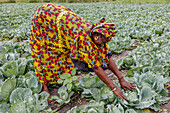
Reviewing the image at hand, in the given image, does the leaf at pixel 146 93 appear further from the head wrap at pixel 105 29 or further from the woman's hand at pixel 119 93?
the head wrap at pixel 105 29

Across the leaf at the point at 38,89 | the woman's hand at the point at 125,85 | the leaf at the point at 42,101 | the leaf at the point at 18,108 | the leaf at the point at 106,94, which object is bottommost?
the leaf at the point at 42,101

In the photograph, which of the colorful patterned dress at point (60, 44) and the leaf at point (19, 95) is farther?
the leaf at point (19, 95)

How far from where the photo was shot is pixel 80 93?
232cm

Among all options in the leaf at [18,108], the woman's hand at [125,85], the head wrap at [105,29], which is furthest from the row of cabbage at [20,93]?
the head wrap at [105,29]

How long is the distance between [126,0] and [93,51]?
65.4 feet

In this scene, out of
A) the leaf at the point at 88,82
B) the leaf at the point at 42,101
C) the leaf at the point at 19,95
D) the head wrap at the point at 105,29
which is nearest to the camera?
the head wrap at the point at 105,29

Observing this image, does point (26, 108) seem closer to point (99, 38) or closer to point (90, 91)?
point (90, 91)

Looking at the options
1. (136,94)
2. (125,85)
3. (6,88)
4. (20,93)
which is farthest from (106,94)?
(6,88)

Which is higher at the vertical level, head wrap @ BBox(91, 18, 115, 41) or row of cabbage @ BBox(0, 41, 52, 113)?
head wrap @ BBox(91, 18, 115, 41)

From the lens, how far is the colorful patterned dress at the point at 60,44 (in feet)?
5.44

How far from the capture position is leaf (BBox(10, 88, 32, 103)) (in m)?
1.99

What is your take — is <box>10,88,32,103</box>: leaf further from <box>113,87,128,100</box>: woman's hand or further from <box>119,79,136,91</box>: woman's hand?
<box>119,79,136,91</box>: woman's hand

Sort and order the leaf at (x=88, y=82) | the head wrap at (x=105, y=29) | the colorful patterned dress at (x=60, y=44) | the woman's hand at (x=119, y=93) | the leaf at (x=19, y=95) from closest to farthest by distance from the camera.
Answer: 1. the head wrap at (x=105, y=29)
2. the colorful patterned dress at (x=60, y=44)
3. the woman's hand at (x=119, y=93)
4. the leaf at (x=19, y=95)
5. the leaf at (x=88, y=82)

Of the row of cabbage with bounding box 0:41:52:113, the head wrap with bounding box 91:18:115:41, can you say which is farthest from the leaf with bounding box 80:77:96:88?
the head wrap with bounding box 91:18:115:41
